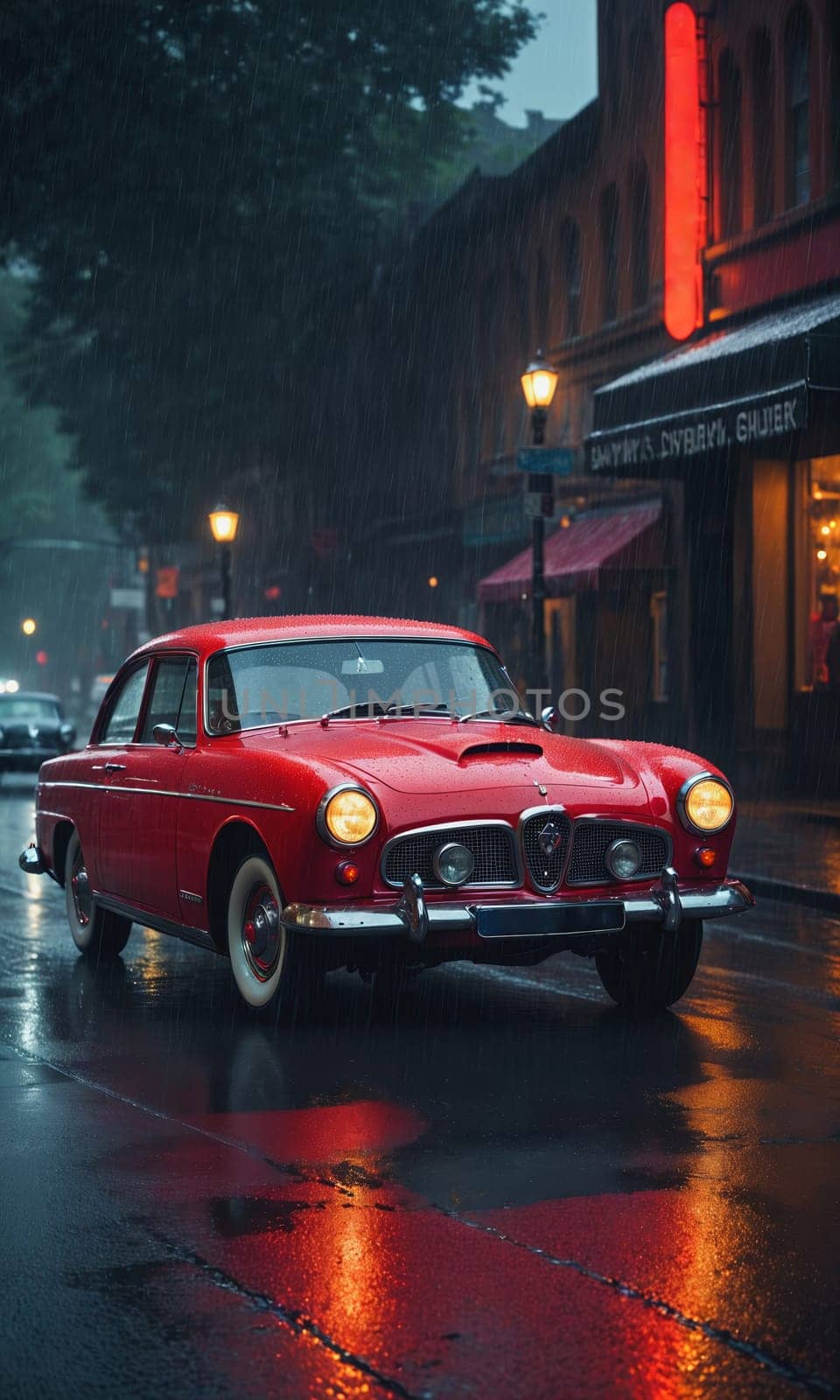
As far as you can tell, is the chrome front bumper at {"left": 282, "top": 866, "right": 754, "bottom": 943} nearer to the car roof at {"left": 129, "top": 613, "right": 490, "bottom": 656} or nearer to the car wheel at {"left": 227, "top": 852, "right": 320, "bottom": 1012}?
the car wheel at {"left": 227, "top": 852, "right": 320, "bottom": 1012}

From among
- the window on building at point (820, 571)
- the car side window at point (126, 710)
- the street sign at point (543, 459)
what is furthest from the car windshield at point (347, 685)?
the window on building at point (820, 571)

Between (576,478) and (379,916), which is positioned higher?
(576,478)

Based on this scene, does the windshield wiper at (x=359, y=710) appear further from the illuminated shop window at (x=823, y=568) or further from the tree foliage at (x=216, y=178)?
the tree foliage at (x=216, y=178)

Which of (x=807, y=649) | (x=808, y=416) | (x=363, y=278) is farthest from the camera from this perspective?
(x=363, y=278)

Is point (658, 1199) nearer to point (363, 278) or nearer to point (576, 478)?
point (576, 478)

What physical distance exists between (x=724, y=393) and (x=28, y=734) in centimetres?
1348

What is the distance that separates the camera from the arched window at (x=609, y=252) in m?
28.3

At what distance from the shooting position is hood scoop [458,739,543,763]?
297 inches

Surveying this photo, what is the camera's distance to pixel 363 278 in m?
38.9

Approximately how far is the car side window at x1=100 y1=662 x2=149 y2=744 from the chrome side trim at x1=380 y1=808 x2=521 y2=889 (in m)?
2.66

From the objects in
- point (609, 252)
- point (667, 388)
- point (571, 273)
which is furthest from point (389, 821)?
point (571, 273)

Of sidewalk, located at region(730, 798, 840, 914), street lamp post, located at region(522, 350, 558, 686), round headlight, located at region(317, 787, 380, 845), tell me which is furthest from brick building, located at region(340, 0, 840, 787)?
round headlight, located at region(317, 787, 380, 845)

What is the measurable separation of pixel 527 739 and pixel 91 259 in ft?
Answer: 98.1

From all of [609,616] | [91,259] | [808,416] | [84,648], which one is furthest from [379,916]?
[84,648]
